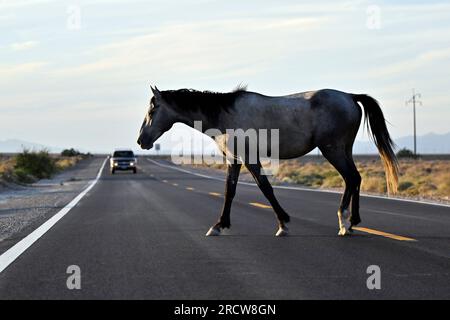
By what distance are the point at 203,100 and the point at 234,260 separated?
A: 3.12 metres

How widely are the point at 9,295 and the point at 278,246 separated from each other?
386 cm

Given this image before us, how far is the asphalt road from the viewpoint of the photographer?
5.91m

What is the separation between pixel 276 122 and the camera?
972cm

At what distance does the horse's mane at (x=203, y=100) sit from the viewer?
9.83 m

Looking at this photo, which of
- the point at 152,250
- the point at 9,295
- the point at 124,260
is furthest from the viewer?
the point at 152,250

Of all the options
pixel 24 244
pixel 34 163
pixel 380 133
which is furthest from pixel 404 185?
pixel 34 163

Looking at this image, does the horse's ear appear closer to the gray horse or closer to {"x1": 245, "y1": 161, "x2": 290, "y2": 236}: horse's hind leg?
the gray horse

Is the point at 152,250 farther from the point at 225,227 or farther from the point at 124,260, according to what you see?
the point at 225,227

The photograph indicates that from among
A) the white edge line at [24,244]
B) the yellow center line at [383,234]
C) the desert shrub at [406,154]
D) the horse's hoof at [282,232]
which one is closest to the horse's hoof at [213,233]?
the horse's hoof at [282,232]

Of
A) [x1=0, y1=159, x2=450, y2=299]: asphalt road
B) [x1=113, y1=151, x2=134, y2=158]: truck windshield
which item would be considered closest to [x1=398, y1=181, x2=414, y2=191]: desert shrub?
[x1=0, y1=159, x2=450, y2=299]: asphalt road

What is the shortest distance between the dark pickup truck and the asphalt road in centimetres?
4113
